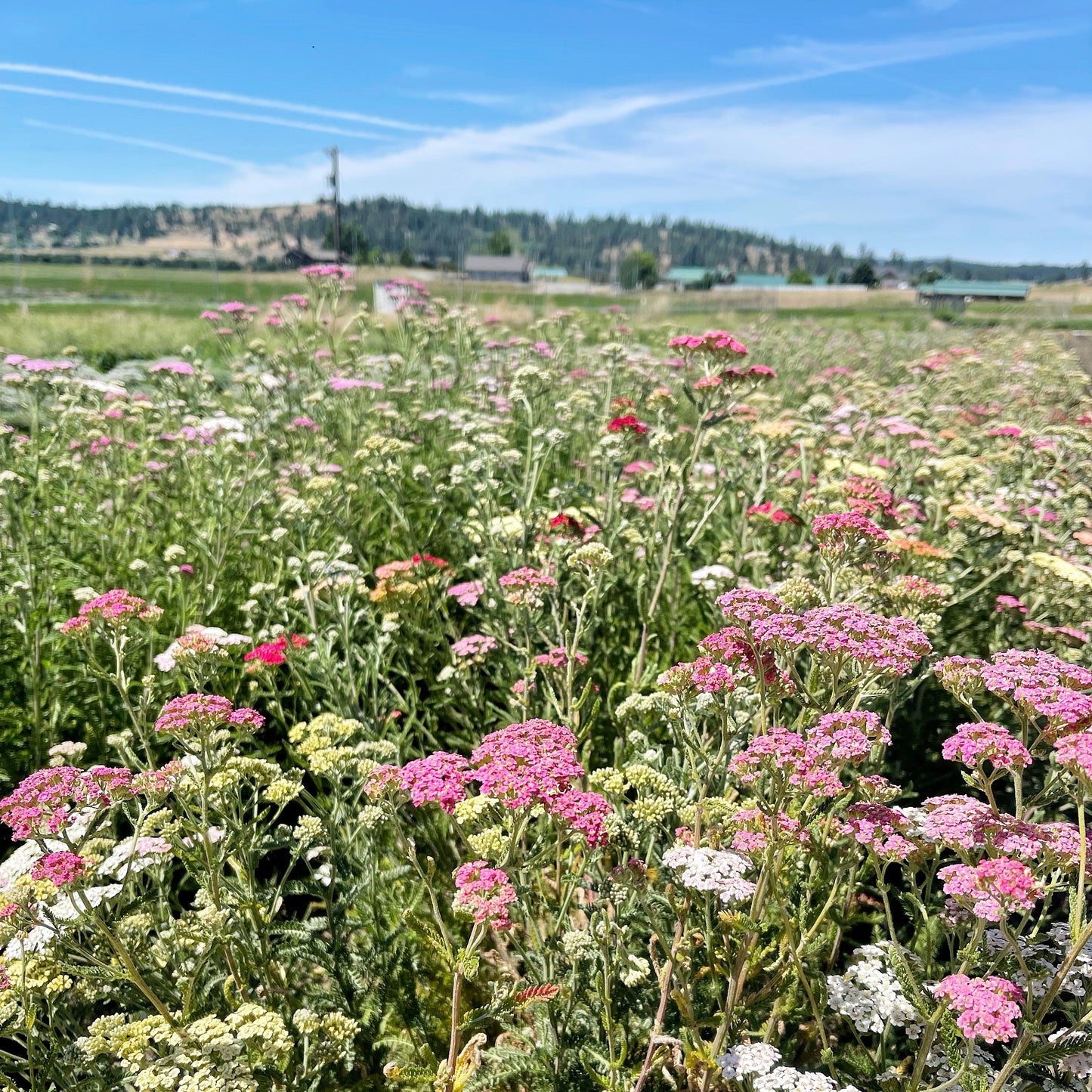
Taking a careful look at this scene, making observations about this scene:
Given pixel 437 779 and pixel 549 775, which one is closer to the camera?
pixel 549 775

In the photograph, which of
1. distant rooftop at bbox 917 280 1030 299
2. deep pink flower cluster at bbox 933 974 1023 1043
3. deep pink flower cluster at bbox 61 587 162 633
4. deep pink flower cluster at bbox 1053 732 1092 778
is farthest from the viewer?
distant rooftop at bbox 917 280 1030 299

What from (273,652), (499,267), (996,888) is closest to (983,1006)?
(996,888)

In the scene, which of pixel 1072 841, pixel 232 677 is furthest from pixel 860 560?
pixel 232 677

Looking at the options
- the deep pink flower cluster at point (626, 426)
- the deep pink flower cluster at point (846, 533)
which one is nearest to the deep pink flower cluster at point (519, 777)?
the deep pink flower cluster at point (846, 533)

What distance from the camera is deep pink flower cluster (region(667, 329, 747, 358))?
3836 mm

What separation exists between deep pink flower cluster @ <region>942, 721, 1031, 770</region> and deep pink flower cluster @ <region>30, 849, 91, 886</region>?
2.23 meters

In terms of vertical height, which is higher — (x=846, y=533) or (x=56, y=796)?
(x=846, y=533)

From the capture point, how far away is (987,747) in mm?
1863

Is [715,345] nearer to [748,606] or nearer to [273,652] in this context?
[748,606]

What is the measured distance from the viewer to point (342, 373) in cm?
782

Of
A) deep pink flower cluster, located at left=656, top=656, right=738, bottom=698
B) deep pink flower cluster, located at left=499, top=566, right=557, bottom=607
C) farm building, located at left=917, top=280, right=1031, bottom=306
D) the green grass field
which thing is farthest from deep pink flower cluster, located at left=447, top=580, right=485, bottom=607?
farm building, located at left=917, top=280, right=1031, bottom=306

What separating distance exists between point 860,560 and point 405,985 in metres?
2.49

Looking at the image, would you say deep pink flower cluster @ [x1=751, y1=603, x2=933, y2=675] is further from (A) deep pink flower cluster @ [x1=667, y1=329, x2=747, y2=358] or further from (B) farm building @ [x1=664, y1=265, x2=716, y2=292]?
(B) farm building @ [x1=664, y1=265, x2=716, y2=292]

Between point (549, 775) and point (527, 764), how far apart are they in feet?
0.27
